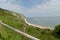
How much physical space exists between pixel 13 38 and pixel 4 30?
1590 mm

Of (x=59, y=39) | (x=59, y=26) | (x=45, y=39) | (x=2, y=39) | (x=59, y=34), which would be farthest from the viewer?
(x=59, y=26)

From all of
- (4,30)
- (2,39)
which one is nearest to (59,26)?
(4,30)

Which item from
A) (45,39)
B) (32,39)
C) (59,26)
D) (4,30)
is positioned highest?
(32,39)

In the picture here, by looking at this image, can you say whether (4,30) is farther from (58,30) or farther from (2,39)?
(58,30)

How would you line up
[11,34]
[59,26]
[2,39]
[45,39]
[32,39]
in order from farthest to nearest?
[59,26]
[45,39]
[11,34]
[2,39]
[32,39]

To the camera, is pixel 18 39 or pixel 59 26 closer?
pixel 18 39

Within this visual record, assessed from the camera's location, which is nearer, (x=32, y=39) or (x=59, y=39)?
(x=32, y=39)

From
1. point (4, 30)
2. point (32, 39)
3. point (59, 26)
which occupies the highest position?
point (32, 39)

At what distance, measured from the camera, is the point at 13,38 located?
12.7 m

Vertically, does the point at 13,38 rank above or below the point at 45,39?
above

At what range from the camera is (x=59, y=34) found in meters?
25.0

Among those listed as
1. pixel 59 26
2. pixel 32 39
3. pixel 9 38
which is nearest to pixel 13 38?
pixel 9 38

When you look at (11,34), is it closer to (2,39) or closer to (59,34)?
(2,39)

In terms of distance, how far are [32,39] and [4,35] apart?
562cm
